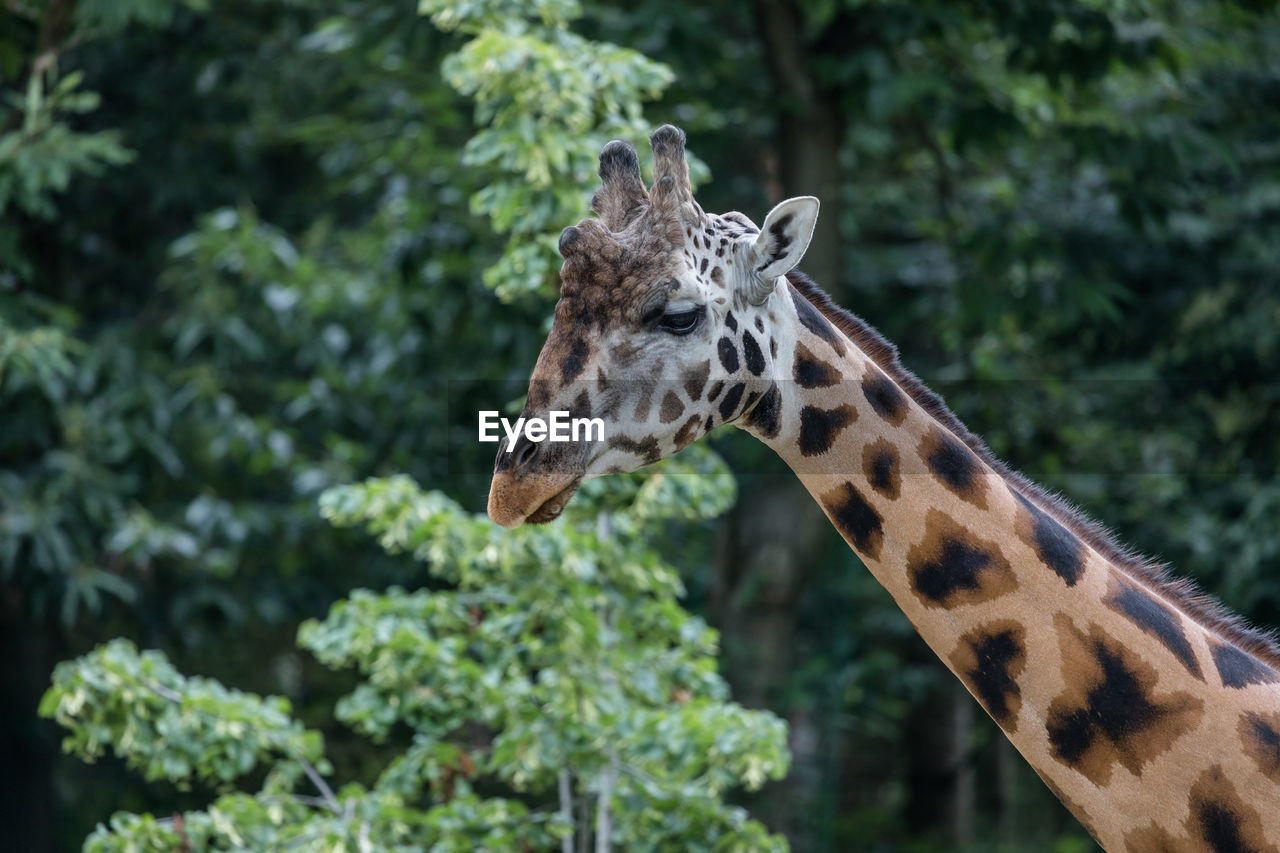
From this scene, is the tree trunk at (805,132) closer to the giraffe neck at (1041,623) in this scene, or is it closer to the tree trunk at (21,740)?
the giraffe neck at (1041,623)

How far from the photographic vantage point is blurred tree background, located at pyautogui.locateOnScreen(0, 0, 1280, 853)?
22.9 feet

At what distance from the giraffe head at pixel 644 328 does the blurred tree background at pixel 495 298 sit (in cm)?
369

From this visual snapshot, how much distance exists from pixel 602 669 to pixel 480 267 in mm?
3950

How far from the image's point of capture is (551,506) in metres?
2.46

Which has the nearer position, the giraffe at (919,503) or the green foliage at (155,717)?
the giraffe at (919,503)

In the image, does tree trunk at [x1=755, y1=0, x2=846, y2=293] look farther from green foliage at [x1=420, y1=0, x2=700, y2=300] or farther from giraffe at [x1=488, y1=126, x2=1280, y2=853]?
giraffe at [x1=488, y1=126, x2=1280, y2=853]

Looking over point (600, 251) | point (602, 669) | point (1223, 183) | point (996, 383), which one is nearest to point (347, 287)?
point (996, 383)

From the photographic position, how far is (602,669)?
431 cm

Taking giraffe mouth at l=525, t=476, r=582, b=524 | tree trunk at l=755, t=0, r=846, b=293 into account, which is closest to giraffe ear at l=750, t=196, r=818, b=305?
giraffe mouth at l=525, t=476, r=582, b=524

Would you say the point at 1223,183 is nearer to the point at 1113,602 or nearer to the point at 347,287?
the point at 347,287

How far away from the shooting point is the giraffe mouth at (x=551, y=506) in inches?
96.3

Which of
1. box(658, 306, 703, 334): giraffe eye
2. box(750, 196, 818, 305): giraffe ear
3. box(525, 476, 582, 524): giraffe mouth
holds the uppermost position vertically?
box(750, 196, 818, 305): giraffe ear

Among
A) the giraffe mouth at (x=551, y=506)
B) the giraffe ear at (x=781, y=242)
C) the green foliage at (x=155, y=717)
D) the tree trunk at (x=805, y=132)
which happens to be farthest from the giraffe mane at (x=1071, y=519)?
the tree trunk at (x=805, y=132)

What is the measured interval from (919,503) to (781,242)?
61cm
